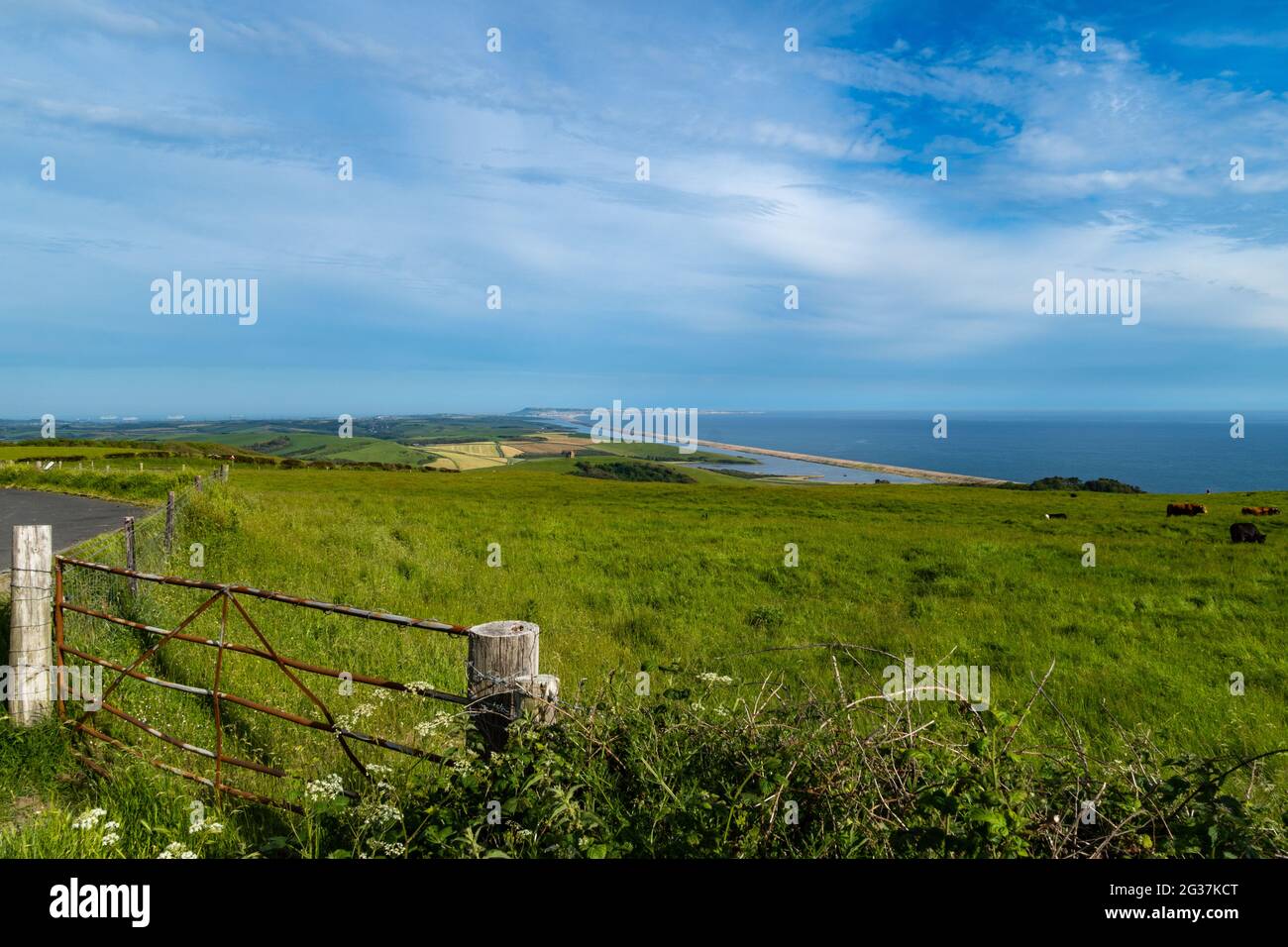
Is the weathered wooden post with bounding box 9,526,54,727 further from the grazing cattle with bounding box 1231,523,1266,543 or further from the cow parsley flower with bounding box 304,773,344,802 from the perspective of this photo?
the grazing cattle with bounding box 1231,523,1266,543

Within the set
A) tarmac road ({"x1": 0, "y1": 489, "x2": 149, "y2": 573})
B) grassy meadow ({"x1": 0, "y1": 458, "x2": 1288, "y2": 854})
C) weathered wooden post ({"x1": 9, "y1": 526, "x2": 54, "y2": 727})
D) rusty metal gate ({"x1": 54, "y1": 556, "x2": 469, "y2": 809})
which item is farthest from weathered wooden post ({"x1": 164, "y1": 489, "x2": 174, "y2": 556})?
weathered wooden post ({"x1": 9, "y1": 526, "x2": 54, "y2": 727})

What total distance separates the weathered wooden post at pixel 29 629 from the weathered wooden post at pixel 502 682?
4207mm

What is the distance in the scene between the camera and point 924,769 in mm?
3422

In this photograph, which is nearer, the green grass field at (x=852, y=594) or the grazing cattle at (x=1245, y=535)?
the green grass field at (x=852, y=594)

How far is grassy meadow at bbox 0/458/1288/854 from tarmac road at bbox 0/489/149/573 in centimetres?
344

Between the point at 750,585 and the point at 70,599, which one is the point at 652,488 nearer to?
the point at 750,585

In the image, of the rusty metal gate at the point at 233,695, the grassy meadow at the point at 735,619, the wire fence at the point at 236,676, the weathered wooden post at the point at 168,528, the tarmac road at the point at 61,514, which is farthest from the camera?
the tarmac road at the point at 61,514

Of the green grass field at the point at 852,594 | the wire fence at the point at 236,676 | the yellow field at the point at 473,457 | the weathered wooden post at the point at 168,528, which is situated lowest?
the green grass field at the point at 852,594

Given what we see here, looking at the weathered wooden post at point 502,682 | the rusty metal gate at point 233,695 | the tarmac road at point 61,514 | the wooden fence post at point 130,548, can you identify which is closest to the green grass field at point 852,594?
the weathered wooden post at point 502,682

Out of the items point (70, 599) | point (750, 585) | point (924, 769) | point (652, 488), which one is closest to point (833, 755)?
point (924, 769)

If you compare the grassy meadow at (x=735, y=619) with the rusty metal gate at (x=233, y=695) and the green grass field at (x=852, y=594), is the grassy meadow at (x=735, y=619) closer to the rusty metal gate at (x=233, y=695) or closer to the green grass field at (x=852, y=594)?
the green grass field at (x=852, y=594)

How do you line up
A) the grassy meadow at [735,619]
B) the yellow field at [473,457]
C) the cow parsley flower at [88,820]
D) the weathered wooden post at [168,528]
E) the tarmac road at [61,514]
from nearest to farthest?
the cow parsley flower at [88,820] → the grassy meadow at [735,619] → the weathered wooden post at [168,528] → the tarmac road at [61,514] → the yellow field at [473,457]

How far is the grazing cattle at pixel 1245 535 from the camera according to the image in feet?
77.2
